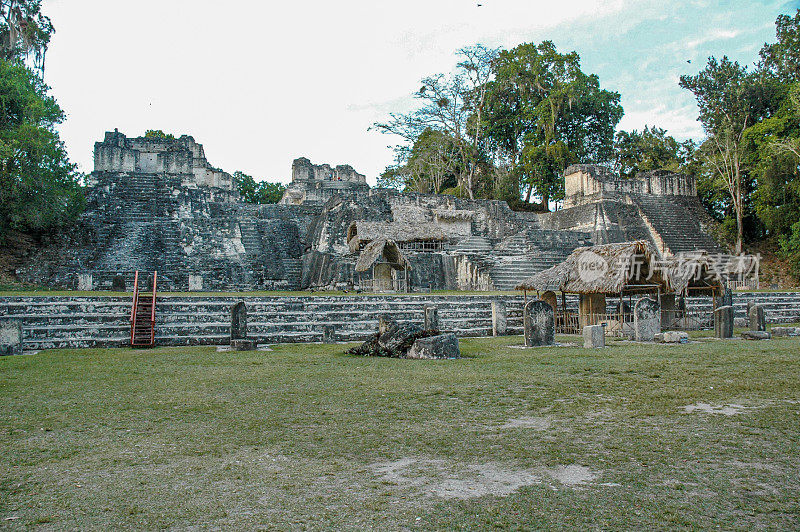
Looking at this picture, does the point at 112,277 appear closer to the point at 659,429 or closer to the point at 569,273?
the point at 569,273

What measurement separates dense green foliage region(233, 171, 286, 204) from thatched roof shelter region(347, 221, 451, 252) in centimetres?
2402

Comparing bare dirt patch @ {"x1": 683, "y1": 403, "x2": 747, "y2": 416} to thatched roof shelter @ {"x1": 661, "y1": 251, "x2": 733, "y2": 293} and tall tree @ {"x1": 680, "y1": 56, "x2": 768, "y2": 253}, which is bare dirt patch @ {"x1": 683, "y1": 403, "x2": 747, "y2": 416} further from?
tall tree @ {"x1": 680, "y1": 56, "x2": 768, "y2": 253}

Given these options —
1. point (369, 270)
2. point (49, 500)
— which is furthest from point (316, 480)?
point (369, 270)

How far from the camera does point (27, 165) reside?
60.2 ft

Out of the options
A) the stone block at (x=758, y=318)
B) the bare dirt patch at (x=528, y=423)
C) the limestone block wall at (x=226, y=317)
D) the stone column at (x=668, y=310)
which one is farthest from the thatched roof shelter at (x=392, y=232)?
the bare dirt patch at (x=528, y=423)

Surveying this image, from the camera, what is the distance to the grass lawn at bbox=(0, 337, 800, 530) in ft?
8.74

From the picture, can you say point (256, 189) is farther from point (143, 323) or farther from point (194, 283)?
point (143, 323)

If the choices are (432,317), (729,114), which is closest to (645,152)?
(729,114)

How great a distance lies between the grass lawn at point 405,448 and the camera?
266 centimetres

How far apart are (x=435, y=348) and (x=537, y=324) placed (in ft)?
7.93

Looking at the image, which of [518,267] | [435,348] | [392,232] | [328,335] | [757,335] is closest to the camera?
[435,348]

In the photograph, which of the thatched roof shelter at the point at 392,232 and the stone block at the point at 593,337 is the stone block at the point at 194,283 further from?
the stone block at the point at 593,337

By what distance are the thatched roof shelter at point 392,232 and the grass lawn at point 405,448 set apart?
1308cm

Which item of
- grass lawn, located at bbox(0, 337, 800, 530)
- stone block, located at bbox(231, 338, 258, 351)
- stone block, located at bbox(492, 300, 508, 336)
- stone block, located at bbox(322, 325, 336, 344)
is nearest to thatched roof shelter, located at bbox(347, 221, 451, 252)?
stone block, located at bbox(492, 300, 508, 336)
